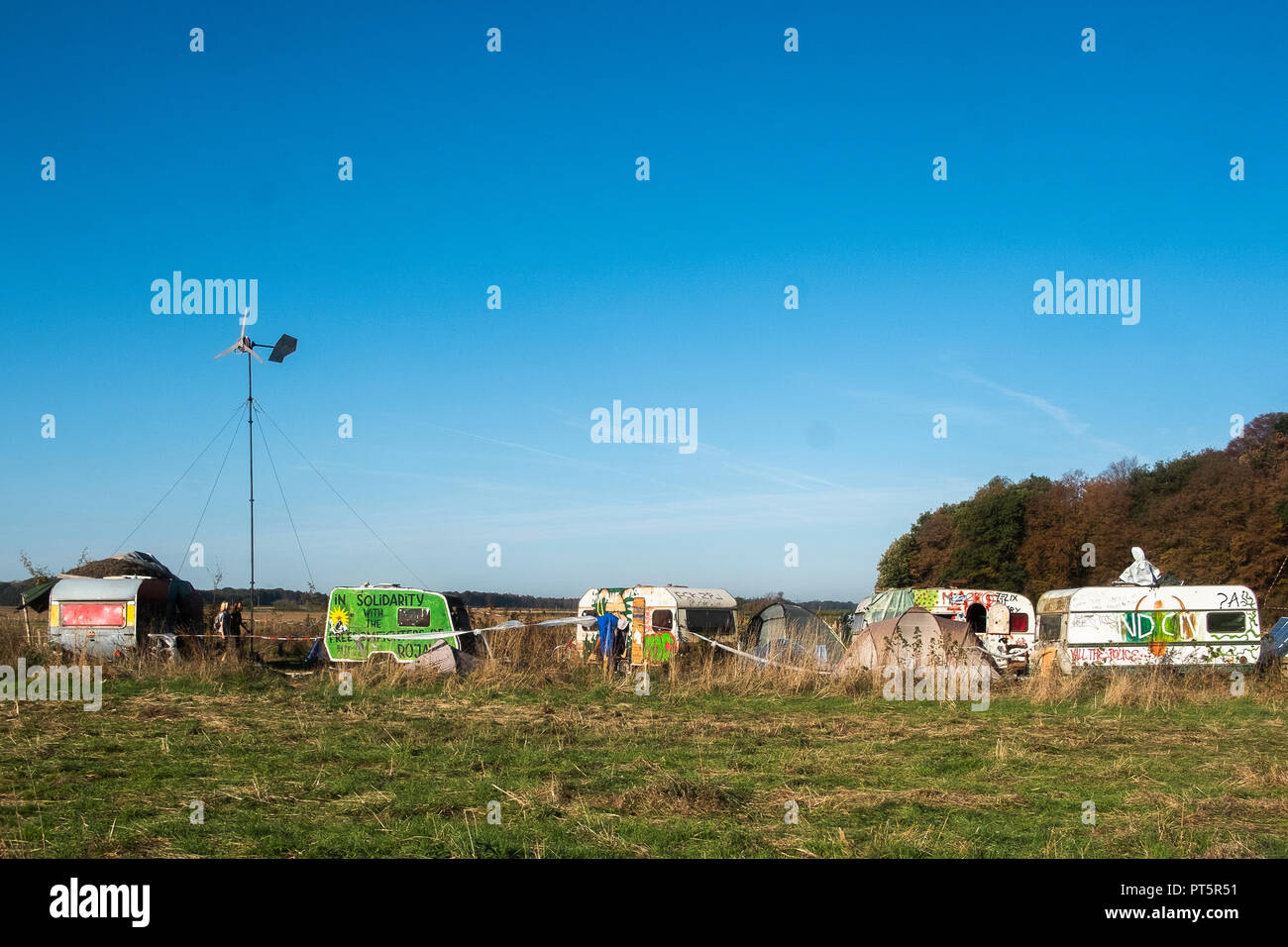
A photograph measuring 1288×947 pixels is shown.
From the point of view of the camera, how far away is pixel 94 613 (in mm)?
20125

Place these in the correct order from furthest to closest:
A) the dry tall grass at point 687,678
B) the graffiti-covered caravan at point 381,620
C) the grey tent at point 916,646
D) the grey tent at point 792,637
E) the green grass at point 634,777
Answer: the graffiti-covered caravan at point 381,620 < the grey tent at point 792,637 < the grey tent at point 916,646 < the dry tall grass at point 687,678 < the green grass at point 634,777

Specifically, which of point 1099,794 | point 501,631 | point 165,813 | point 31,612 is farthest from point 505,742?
point 31,612

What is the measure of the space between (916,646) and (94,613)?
15900mm

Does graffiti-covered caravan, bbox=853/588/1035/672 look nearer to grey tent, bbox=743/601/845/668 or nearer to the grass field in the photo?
grey tent, bbox=743/601/845/668

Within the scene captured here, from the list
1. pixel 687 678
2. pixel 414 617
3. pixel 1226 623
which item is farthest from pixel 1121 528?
pixel 414 617

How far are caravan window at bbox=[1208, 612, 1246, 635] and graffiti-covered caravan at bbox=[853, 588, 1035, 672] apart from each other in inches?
149

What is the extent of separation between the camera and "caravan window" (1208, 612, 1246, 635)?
18.7 meters

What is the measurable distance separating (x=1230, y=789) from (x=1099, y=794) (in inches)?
47.9

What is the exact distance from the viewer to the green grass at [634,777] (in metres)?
6.91

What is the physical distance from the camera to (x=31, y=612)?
74.4 ft

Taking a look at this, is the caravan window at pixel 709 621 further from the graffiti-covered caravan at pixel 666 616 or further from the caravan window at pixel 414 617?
the caravan window at pixel 414 617

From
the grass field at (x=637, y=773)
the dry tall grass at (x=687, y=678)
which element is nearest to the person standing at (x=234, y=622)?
the dry tall grass at (x=687, y=678)

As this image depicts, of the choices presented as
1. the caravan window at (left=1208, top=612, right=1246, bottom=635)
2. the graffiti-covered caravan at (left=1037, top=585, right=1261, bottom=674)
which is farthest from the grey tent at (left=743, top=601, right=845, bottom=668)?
the caravan window at (left=1208, top=612, right=1246, bottom=635)

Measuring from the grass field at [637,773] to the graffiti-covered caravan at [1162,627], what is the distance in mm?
1735
